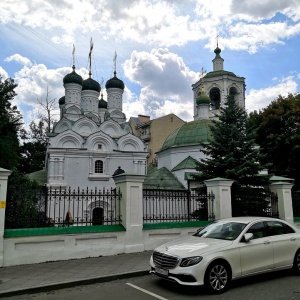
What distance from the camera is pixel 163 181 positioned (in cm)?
2441

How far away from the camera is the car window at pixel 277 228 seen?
7.38 meters

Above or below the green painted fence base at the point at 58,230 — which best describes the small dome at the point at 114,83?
above

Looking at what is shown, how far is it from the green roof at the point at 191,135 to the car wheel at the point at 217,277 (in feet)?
61.7

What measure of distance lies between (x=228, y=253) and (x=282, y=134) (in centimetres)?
2037

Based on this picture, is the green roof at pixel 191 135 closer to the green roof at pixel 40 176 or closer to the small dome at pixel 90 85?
the green roof at pixel 40 176

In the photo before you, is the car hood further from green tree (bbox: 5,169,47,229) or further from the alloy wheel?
green tree (bbox: 5,169,47,229)

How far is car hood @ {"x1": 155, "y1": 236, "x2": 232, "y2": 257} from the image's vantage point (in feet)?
20.4

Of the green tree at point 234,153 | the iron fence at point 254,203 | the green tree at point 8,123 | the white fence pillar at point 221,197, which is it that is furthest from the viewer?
the green tree at point 8,123

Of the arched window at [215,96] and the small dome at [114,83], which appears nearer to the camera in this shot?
the small dome at [114,83]

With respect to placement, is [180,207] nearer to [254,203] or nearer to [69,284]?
[254,203]

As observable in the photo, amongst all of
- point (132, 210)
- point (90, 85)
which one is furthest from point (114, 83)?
point (132, 210)

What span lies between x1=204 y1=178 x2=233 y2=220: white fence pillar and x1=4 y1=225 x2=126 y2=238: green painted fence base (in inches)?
148

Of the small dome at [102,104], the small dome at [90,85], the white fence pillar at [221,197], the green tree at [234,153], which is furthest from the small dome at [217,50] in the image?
the white fence pillar at [221,197]

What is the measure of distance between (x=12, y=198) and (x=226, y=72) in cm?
3876
